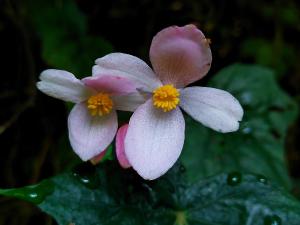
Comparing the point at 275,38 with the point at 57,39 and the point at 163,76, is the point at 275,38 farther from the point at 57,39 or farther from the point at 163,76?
the point at 163,76

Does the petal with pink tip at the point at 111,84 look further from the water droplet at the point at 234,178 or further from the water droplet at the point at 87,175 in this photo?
the water droplet at the point at 234,178

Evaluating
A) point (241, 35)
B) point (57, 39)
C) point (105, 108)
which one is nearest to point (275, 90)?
point (241, 35)

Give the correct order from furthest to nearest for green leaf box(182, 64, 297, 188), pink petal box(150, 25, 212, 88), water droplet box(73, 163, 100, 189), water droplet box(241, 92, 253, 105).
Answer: water droplet box(241, 92, 253, 105)
green leaf box(182, 64, 297, 188)
water droplet box(73, 163, 100, 189)
pink petal box(150, 25, 212, 88)

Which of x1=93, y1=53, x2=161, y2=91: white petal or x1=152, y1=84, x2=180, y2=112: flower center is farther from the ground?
x1=93, y1=53, x2=161, y2=91: white petal

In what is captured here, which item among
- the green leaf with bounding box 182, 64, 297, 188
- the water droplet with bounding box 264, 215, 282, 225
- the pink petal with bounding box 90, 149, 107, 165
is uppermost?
the pink petal with bounding box 90, 149, 107, 165

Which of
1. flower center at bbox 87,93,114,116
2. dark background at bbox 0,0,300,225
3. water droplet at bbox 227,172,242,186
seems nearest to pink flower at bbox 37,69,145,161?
flower center at bbox 87,93,114,116

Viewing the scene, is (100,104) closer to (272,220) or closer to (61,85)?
(61,85)

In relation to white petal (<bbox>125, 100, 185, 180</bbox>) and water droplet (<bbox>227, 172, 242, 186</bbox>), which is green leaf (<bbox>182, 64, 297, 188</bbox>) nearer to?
water droplet (<bbox>227, 172, 242, 186</bbox>)
